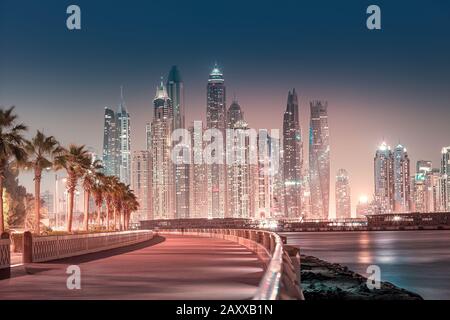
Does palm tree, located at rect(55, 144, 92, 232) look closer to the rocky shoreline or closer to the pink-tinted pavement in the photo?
the rocky shoreline

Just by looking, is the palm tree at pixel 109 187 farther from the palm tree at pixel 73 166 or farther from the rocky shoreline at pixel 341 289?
the rocky shoreline at pixel 341 289

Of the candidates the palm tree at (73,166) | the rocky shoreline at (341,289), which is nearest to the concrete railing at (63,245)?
the rocky shoreline at (341,289)

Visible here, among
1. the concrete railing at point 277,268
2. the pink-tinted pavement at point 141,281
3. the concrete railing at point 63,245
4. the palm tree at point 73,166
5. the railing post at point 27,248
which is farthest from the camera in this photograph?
the palm tree at point 73,166

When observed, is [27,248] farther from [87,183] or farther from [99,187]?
[99,187]

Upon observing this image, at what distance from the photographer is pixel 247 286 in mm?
21219

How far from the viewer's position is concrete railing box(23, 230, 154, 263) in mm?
33500

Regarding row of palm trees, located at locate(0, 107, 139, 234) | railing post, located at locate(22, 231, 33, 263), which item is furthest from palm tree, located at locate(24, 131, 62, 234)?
railing post, located at locate(22, 231, 33, 263)

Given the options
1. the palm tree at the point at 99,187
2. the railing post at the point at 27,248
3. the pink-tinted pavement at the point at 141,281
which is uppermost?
the palm tree at the point at 99,187

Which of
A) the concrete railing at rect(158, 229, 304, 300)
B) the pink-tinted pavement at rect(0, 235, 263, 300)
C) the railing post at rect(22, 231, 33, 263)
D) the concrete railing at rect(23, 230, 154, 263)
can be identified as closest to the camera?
the concrete railing at rect(158, 229, 304, 300)

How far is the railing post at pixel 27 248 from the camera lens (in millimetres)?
33156

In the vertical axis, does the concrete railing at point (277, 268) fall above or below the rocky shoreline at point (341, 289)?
above
